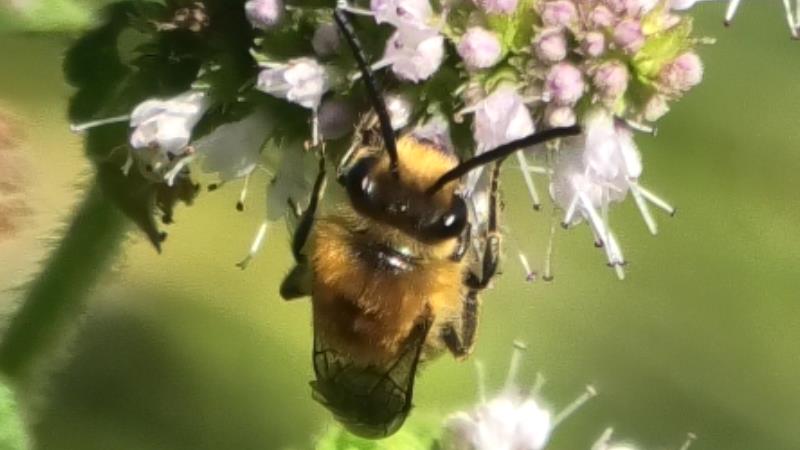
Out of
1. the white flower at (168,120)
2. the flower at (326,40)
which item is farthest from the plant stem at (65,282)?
the flower at (326,40)

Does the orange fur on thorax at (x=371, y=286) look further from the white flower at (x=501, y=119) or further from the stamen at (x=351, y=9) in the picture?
the stamen at (x=351, y=9)

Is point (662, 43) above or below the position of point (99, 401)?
above

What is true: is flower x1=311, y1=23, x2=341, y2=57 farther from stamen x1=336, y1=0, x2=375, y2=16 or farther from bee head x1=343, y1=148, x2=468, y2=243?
bee head x1=343, y1=148, x2=468, y2=243

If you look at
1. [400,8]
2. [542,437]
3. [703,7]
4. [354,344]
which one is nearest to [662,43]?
[400,8]

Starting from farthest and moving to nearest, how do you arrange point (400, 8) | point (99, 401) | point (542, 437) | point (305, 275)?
point (99, 401)
point (542, 437)
point (305, 275)
point (400, 8)

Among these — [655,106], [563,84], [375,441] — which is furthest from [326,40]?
[375,441]

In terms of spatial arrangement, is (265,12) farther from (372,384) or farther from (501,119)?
(372,384)

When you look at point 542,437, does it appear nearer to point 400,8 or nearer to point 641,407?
point 400,8
